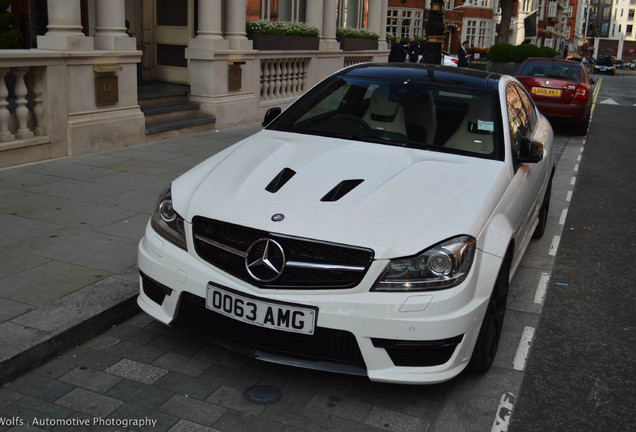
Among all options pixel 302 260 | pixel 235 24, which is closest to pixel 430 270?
pixel 302 260

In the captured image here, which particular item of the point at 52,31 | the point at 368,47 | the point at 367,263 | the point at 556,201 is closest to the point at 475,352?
the point at 367,263

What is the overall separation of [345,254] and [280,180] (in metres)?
0.80

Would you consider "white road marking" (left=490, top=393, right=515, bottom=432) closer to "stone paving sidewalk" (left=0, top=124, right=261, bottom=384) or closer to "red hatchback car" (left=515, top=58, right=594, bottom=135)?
"stone paving sidewalk" (left=0, top=124, right=261, bottom=384)

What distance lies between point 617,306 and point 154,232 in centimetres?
354

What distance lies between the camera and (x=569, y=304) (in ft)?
18.4

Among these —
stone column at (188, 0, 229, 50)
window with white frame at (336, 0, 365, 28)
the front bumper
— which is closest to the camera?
the front bumper

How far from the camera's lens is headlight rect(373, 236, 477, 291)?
3617 millimetres

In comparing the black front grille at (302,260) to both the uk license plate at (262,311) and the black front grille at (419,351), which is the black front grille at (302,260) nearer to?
the uk license plate at (262,311)

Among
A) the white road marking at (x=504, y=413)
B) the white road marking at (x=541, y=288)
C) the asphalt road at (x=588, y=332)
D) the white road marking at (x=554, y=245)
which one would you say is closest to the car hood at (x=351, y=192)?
the white road marking at (x=504, y=413)

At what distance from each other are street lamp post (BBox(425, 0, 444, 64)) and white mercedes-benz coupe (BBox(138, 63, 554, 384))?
1035 cm

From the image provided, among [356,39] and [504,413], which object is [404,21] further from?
[504,413]

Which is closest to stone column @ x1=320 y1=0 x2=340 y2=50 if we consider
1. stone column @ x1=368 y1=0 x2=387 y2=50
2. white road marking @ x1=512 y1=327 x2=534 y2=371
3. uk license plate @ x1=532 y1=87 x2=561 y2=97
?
stone column @ x1=368 y1=0 x2=387 y2=50

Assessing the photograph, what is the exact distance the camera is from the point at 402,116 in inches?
206

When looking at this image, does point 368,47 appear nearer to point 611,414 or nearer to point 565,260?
point 565,260
